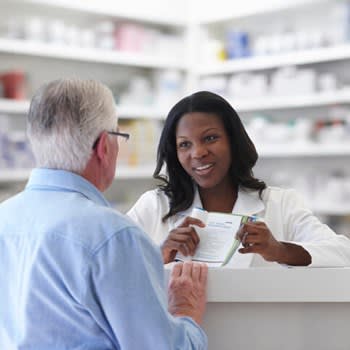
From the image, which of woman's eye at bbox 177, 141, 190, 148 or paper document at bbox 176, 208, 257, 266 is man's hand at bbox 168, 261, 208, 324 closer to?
paper document at bbox 176, 208, 257, 266

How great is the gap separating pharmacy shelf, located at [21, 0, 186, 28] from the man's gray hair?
3277mm

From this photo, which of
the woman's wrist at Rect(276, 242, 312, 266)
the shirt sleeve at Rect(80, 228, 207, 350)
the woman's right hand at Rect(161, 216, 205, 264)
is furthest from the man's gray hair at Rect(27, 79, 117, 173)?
the woman's wrist at Rect(276, 242, 312, 266)

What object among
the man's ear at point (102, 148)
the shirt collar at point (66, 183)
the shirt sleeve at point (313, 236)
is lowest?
the shirt sleeve at point (313, 236)

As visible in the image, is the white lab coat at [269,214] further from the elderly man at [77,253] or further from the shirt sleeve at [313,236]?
the elderly man at [77,253]

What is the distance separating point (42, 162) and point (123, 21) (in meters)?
3.80

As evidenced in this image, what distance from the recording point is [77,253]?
117 cm

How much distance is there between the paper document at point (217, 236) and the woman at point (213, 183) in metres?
0.22

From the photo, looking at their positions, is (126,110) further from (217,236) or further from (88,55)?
(217,236)

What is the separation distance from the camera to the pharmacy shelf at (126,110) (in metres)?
4.24

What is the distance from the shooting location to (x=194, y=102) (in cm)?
202

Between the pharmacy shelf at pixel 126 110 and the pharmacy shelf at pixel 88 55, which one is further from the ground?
the pharmacy shelf at pixel 88 55

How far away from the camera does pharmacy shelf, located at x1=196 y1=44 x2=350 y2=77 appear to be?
14.1 ft

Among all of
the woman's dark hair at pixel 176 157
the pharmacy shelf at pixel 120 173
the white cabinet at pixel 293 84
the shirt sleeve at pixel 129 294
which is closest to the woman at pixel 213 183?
the woman's dark hair at pixel 176 157

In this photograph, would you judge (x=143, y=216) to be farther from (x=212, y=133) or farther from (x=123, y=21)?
(x=123, y=21)
